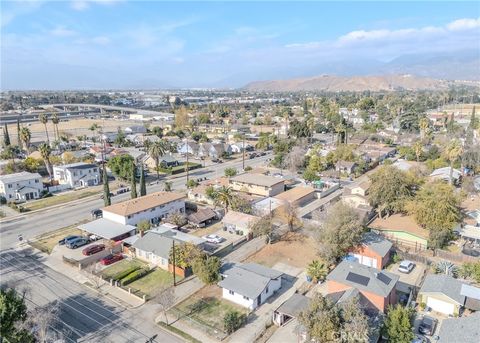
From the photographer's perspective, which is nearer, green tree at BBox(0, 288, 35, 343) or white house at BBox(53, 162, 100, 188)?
green tree at BBox(0, 288, 35, 343)

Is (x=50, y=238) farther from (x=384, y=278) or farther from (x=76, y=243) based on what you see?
(x=384, y=278)

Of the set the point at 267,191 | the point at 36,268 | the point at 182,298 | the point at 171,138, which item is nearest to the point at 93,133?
the point at 171,138

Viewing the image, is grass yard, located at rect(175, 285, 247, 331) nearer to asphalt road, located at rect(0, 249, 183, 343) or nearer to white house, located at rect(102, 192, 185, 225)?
asphalt road, located at rect(0, 249, 183, 343)

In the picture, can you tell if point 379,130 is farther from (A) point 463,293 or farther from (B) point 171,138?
(A) point 463,293

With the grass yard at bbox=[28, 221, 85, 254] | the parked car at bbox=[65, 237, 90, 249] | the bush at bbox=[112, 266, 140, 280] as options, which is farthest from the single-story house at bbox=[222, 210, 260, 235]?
the grass yard at bbox=[28, 221, 85, 254]

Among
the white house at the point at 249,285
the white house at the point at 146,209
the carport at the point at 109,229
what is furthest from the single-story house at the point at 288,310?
the white house at the point at 146,209

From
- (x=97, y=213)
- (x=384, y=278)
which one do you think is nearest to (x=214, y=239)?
(x=97, y=213)
